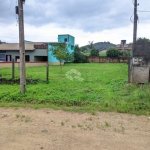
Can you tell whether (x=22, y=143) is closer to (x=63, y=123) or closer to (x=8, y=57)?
(x=63, y=123)

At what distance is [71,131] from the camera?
386 centimetres

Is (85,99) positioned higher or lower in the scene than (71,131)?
higher

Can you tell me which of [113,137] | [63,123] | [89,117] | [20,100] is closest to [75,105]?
[89,117]

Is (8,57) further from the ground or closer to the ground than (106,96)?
further from the ground

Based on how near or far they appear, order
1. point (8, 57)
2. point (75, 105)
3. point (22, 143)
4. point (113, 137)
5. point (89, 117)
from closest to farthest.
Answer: point (22, 143), point (113, 137), point (89, 117), point (75, 105), point (8, 57)

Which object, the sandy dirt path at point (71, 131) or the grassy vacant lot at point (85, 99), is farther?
the grassy vacant lot at point (85, 99)

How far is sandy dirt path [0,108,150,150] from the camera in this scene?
3.23m

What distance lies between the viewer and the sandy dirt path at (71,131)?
3227mm

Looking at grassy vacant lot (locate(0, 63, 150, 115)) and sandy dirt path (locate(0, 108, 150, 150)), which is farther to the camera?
grassy vacant lot (locate(0, 63, 150, 115))

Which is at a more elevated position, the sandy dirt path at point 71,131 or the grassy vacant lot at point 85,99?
the grassy vacant lot at point 85,99

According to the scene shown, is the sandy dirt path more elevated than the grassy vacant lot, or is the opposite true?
the grassy vacant lot

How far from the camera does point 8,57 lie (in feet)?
86.7

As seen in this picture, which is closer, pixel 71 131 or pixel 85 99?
pixel 71 131

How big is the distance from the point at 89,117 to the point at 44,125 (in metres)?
1.22
